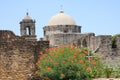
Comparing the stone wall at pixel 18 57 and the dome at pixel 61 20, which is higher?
the dome at pixel 61 20

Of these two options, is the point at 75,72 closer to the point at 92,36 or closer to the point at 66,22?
the point at 92,36

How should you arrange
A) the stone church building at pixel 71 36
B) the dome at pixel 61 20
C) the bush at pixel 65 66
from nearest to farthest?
the bush at pixel 65 66, the stone church building at pixel 71 36, the dome at pixel 61 20

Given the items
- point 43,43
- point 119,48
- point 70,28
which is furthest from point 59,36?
point 43,43

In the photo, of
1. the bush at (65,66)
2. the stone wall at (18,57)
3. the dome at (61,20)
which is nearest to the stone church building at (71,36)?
the dome at (61,20)

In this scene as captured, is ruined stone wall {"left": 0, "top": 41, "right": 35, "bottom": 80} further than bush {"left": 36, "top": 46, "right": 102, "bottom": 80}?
Yes

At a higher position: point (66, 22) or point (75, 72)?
point (66, 22)

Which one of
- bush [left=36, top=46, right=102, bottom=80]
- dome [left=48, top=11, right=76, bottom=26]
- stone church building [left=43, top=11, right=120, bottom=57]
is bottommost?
bush [left=36, top=46, right=102, bottom=80]

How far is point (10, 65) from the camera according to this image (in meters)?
17.4

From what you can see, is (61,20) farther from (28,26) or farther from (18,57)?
→ (18,57)

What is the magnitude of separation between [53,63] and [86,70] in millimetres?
1047

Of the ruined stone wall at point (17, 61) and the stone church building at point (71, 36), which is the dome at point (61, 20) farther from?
the ruined stone wall at point (17, 61)

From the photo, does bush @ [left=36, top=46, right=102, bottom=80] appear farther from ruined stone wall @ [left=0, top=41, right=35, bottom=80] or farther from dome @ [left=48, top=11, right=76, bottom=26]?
dome @ [left=48, top=11, right=76, bottom=26]

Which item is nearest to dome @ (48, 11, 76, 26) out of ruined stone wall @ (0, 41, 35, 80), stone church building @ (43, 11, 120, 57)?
stone church building @ (43, 11, 120, 57)

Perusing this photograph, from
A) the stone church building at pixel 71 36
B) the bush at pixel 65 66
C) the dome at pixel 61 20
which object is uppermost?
the dome at pixel 61 20
